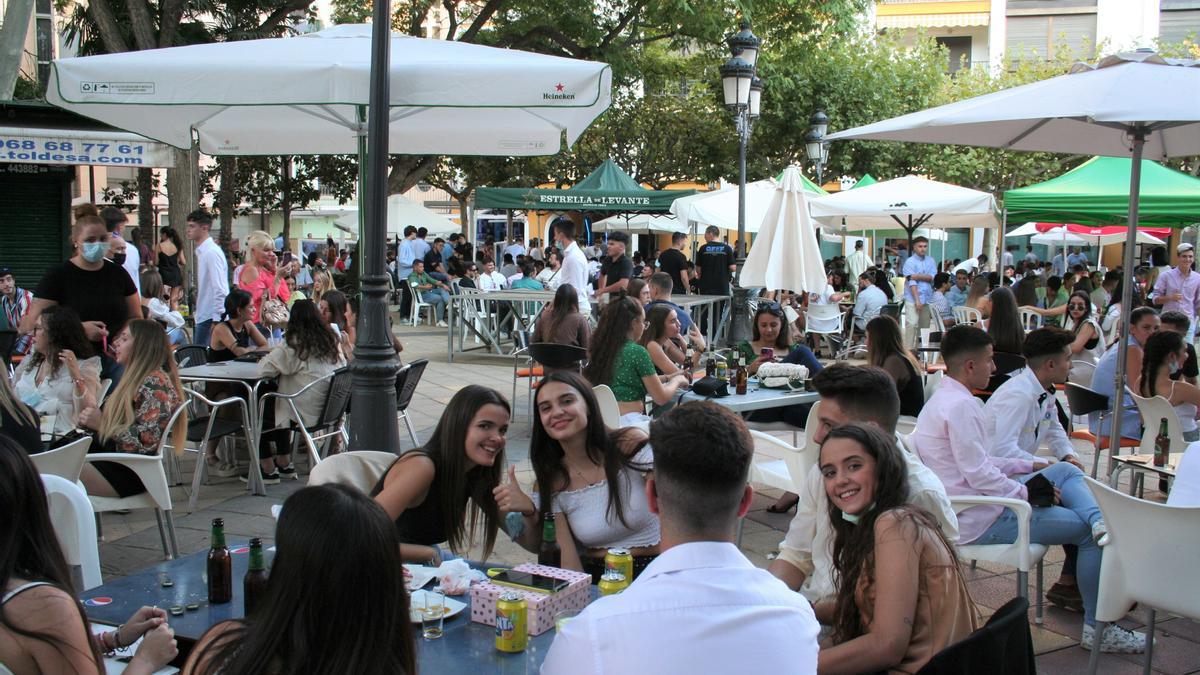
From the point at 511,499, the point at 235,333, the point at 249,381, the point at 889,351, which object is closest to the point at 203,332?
the point at 235,333

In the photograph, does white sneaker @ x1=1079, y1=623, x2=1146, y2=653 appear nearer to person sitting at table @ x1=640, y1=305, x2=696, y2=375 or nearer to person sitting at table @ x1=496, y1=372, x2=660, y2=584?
person sitting at table @ x1=496, y1=372, x2=660, y2=584

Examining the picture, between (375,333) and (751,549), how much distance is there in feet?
7.45

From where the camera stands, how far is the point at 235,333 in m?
7.55

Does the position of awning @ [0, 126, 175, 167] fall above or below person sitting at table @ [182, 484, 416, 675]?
above

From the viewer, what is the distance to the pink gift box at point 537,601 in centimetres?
247

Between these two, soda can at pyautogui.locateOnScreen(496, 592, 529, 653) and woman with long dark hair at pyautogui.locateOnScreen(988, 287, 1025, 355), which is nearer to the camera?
soda can at pyautogui.locateOnScreen(496, 592, 529, 653)

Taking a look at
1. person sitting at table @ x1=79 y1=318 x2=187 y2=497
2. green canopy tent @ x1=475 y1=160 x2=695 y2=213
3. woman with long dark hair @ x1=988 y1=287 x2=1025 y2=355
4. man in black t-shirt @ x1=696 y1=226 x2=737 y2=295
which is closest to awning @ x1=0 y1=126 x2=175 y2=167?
person sitting at table @ x1=79 y1=318 x2=187 y2=497

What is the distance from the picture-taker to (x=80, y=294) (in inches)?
246

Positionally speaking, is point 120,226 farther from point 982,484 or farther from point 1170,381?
point 1170,381

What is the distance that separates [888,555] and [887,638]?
0.65 ft

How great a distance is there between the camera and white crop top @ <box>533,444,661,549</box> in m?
3.49

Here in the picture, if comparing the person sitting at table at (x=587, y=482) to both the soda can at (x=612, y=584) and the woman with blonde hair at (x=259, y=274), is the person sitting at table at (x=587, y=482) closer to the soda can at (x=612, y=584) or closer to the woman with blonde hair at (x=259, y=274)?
the soda can at (x=612, y=584)

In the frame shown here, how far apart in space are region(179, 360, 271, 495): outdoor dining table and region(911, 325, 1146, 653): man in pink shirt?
13.0ft

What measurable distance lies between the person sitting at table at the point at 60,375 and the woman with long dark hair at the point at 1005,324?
5.48 metres
